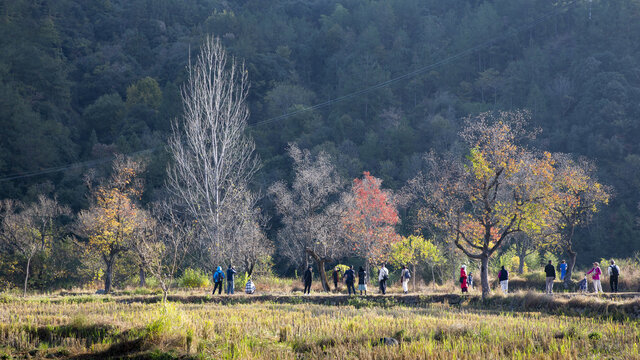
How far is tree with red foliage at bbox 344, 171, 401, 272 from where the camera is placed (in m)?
39.5

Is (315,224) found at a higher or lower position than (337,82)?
lower

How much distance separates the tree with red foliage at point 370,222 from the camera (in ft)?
130

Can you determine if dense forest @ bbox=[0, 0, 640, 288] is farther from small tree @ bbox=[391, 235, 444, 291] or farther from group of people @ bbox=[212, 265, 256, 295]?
group of people @ bbox=[212, 265, 256, 295]

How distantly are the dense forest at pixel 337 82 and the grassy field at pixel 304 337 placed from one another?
38.1 m

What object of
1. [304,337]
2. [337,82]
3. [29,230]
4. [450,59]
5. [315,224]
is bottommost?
[304,337]

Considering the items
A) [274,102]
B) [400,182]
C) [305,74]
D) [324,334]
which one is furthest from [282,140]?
[324,334]

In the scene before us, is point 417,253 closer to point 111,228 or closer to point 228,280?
point 228,280

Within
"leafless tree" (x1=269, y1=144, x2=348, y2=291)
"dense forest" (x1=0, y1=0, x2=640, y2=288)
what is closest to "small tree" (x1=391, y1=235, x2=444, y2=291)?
"leafless tree" (x1=269, y1=144, x2=348, y2=291)

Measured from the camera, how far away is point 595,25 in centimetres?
6962

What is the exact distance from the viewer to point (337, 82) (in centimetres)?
8050

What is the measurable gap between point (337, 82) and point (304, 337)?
7083 cm

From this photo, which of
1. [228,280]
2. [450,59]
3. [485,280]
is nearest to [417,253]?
[485,280]

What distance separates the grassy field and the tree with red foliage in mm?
23149

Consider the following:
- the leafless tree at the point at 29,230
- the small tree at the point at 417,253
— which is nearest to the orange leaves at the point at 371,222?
the small tree at the point at 417,253
